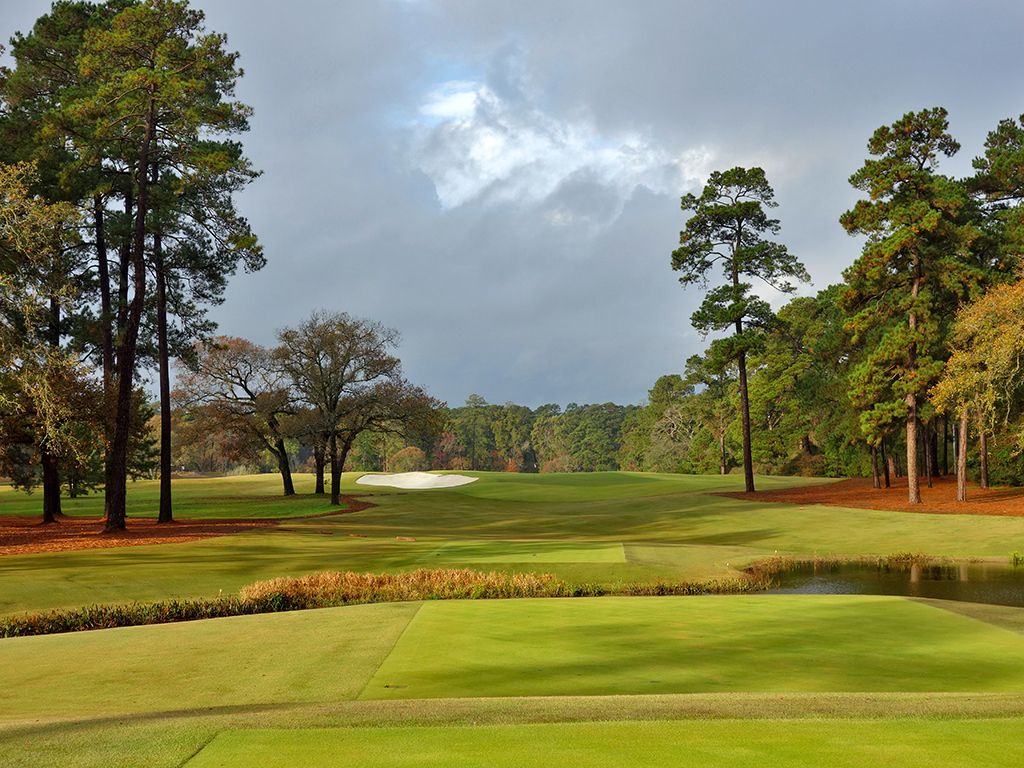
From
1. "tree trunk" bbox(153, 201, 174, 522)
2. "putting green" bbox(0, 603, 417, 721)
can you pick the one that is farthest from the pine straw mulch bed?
"putting green" bbox(0, 603, 417, 721)

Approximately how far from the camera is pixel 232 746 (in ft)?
17.9

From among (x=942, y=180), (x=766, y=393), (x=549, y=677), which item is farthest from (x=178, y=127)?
(x=766, y=393)

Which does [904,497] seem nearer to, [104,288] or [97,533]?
[97,533]

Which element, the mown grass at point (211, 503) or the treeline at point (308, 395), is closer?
the mown grass at point (211, 503)

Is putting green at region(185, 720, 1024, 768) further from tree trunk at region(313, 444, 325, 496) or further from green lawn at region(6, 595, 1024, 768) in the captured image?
tree trunk at region(313, 444, 325, 496)

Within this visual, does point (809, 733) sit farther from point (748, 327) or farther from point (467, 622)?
point (748, 327)

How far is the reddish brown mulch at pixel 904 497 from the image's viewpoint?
108ft

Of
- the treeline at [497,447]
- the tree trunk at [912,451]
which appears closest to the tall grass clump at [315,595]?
the tree trunk at [912,451]

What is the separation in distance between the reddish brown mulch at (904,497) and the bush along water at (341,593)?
744 inches

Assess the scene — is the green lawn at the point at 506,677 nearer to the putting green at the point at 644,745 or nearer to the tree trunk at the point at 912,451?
the putting green at the point at 644,745

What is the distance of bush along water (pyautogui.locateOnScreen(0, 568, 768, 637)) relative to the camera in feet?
47.4

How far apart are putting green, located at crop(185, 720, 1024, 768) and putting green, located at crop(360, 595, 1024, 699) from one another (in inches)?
71.3

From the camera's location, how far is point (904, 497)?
38344 millimetres

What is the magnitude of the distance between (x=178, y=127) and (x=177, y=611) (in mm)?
20147
